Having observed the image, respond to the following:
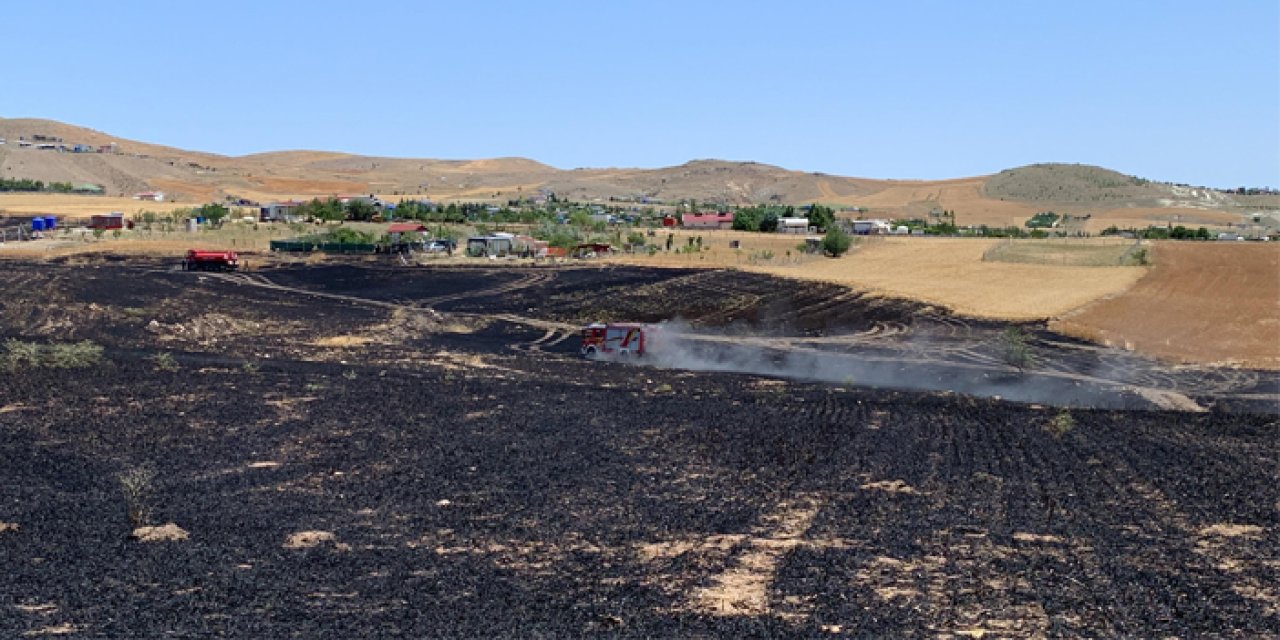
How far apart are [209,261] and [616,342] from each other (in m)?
35.7

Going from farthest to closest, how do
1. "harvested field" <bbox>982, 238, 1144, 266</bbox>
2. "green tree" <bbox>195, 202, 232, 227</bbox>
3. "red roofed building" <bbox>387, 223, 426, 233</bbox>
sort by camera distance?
"green tree" <bbox>195, 202, 232, 227</bbox> → "red roofed building" <bbox>387, 223, 426, 233</bbox> → "harvested field" <bbox>982, 238, 1144, 266</bbox>

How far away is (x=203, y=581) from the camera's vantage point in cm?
1254

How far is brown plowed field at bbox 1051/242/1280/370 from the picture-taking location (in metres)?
41.8

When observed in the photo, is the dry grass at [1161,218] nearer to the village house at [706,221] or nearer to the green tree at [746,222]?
the green tree at [746,222]

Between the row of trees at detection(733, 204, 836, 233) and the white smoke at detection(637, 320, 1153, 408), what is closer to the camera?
the white smoke at detection(637, 320, 1153, 408)

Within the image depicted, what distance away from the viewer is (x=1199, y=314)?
5088 centimetres

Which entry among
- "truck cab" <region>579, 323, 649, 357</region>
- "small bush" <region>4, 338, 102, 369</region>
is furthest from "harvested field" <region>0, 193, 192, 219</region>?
"small bush" <region>4, 338, 102, 369</region>

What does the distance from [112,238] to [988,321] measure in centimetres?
6064

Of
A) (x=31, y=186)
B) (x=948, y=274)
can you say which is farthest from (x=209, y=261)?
(x=31, y=186)

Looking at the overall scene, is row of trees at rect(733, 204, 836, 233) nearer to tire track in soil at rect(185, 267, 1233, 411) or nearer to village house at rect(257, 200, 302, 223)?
village house at rect(257, 200, 302, 223)

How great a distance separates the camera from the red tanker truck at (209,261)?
64062 millimetres

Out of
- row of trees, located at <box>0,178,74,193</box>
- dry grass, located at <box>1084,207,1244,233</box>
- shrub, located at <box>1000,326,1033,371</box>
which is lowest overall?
shrub, located at <box>1000,326,1033,371</box>

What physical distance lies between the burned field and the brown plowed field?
48.9 feet

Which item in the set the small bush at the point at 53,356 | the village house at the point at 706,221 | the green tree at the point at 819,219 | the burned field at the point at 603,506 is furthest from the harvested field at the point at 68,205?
the burned field at the point at 603,506
